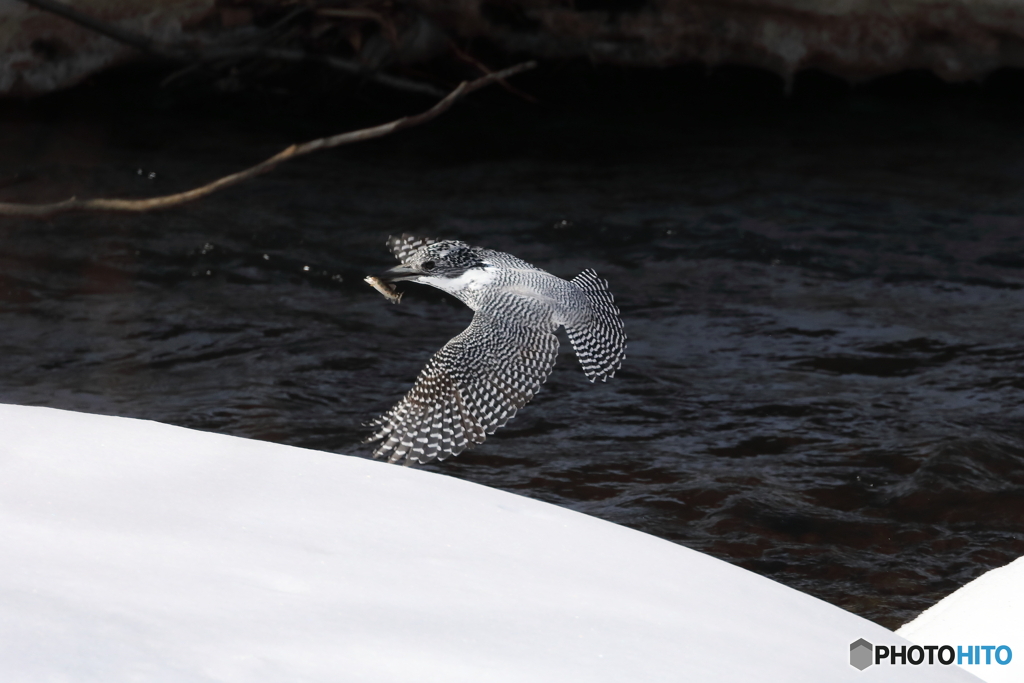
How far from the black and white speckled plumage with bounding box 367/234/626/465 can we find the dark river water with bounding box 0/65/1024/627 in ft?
3.05

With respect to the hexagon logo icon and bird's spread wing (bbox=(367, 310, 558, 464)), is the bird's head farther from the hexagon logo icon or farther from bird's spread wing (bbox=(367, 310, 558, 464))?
the hexagon logo icon

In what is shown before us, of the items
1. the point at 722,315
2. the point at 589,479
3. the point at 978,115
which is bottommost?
the point at 589,479

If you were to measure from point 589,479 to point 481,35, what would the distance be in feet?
17.0

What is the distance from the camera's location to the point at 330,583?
5.17 ft

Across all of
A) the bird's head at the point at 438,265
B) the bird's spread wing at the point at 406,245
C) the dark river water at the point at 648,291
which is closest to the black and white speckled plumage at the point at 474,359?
the bird's head at the point at 438,265

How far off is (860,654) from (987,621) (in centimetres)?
74

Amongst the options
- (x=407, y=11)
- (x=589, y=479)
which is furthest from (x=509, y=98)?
(x=589, y=479)

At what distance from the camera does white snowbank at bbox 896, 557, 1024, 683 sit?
220 cm

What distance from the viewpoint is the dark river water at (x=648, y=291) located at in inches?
157

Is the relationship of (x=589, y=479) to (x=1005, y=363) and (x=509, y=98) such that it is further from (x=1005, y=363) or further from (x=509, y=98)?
(x=509, y=98)

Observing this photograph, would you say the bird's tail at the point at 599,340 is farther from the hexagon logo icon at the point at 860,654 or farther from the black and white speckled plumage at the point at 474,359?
the hexagon logo icon at the point at 860,654

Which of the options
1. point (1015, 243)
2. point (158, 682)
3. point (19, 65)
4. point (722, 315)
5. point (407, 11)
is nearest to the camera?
point (158, 682)

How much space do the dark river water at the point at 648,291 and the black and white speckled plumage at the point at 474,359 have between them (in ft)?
3.05

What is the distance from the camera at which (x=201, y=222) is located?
6293 mm
